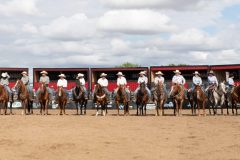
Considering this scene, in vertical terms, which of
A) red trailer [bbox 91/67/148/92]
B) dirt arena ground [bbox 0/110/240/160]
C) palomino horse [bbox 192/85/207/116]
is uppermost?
red trailer [bbox 91/67/148/92]

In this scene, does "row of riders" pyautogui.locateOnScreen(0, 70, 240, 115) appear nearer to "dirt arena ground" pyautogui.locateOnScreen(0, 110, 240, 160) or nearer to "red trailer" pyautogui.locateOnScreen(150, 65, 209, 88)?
"dirt arena ground" pyautogui.locateOnScreen(0, 110, 240, 160)

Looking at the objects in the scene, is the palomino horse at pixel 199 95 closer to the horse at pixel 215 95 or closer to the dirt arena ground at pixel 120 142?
the horse at pixel 215 95

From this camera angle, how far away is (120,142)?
13.8 meters

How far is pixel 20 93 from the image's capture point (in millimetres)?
27344

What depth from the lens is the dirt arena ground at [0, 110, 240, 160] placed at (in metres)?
11.5

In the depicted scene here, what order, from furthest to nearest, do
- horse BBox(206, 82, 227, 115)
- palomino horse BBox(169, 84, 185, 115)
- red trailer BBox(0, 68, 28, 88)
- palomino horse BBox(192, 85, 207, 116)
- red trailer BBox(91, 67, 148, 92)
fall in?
red trailer BBox(0, 68, 28, 88) < red trailer BBox(91, 67, 148, 92) < horse BBox(206, 82, 227, 115) < palomino horse BBox(192, 85, 207, 116) < palomino horse BBox(169, 84, 185, 115)

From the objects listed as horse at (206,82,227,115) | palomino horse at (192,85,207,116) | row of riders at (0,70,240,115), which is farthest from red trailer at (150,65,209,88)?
palomino horse at (192,85,207,116)

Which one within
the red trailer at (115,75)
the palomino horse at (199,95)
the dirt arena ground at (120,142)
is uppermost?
the red trailer at (115,75)

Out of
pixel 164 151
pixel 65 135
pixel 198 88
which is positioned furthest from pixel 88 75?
pixel 164 151

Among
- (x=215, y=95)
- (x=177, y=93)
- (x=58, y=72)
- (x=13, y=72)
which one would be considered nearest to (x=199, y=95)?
(x=177, y=93)

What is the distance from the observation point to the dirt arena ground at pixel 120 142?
37.6 ft

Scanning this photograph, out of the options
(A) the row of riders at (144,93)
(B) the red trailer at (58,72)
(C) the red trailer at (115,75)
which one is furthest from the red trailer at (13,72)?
(A) the row of riders at (144,93)

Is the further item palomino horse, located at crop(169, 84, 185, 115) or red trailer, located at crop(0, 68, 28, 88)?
red trailer, located at crop(0, 68, 28, 88)

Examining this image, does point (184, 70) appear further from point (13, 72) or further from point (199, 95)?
point (13, 72)
